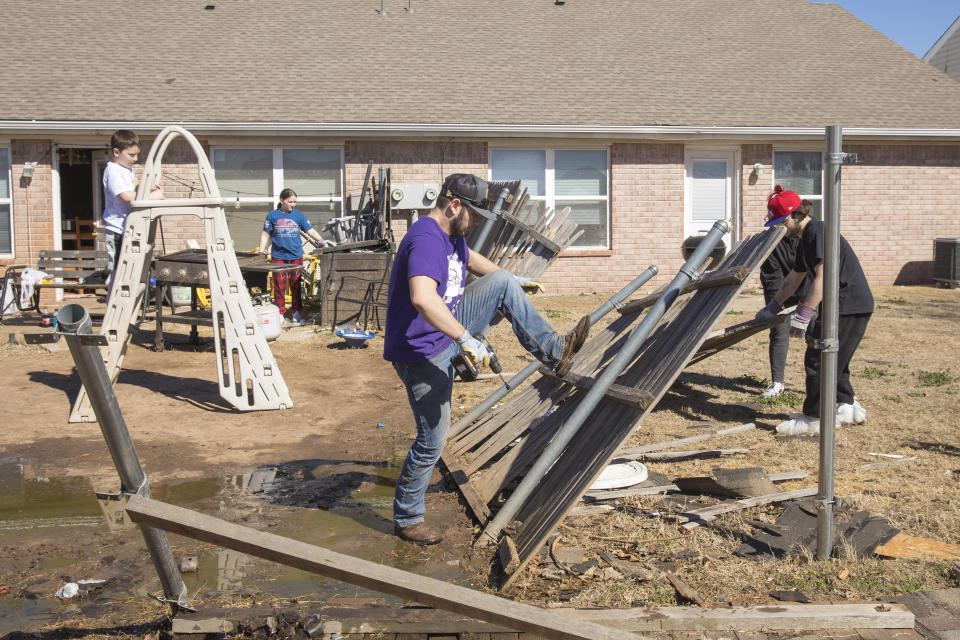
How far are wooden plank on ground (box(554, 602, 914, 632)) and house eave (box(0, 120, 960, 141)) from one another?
11.6m

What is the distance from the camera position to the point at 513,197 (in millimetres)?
8000

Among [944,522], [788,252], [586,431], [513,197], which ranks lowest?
[944,522]

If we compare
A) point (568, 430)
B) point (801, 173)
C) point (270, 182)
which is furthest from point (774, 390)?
point (801, 173)

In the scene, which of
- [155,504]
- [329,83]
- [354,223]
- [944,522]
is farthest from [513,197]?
[329,83]

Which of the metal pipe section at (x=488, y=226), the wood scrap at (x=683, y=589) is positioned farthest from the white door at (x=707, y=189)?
the wood scrap at (x=683, y=589)

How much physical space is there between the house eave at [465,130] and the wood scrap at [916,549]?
434 inches

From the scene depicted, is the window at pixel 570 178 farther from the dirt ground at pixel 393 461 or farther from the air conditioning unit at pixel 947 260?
the air conditioning unit at pixel 947 260

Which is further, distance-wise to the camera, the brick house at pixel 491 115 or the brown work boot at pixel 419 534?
the brick house at pixel 491 115

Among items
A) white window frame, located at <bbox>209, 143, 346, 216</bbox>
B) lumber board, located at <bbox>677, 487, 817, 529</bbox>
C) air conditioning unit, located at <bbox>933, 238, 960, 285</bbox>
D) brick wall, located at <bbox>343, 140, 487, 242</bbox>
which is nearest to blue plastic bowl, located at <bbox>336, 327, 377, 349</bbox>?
brick wall, located at <bbox>343, 140, 487, 242</bbox>

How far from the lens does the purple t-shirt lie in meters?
4.20

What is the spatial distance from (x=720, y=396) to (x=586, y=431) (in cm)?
351

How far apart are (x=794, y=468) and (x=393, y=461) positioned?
275 cm

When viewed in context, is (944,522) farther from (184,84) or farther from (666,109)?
(184,84)

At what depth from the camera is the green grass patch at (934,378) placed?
800 cm
